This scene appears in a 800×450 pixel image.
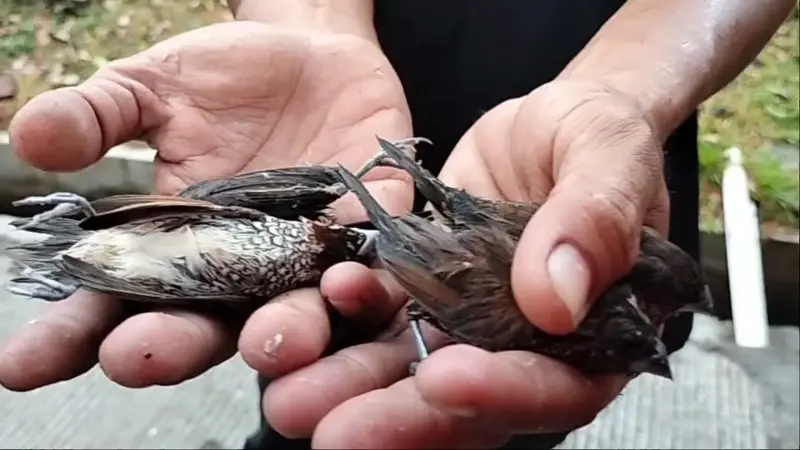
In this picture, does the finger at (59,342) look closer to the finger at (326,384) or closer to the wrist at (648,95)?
the finger at (326,384)

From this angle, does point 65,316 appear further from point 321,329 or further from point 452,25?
point 452,25

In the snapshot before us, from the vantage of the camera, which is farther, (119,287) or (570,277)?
(119,287)

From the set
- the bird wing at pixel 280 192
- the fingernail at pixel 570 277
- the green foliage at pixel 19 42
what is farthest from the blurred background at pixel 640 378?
the fingernail at pixel 570 277

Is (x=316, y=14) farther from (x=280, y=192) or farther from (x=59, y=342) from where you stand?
(x=59, y=342)

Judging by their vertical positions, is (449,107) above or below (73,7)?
below

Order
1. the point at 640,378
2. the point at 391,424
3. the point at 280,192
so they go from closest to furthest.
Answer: the point at 391,424, the point at 280,192, the point at 640,378

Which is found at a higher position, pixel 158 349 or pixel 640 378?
pixel 158 349

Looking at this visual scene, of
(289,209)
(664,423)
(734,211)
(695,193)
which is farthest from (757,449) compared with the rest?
(289,209)

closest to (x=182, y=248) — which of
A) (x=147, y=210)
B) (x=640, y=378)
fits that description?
(x=147, y=210)
